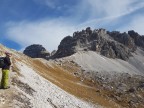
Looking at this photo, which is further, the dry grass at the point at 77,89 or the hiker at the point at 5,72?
the dry grass at the point at 77,89

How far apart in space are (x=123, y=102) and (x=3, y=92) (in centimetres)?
6419

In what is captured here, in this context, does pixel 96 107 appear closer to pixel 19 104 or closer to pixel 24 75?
pixel 24 75

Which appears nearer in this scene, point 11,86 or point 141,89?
point 11,86

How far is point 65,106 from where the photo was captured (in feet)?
127

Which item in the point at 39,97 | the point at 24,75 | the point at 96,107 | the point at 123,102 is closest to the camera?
the point at 39,97

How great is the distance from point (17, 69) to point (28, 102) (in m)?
10.6

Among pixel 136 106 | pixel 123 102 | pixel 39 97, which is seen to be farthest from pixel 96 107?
pixel 136 106

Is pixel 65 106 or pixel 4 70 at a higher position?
pixel 4 70

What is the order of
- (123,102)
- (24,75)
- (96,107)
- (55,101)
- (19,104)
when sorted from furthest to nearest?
(123,102) < (96,107) < (24,75) < (55,101) < (19,104)

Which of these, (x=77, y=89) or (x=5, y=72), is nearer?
(x=5, y=72)

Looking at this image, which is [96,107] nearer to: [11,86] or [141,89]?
[11,86]

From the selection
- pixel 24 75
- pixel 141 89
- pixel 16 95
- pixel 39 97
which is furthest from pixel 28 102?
pixel 141 89

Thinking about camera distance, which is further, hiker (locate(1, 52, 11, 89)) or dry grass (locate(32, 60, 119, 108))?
dry grass (locate(32, 60, 119, 108))

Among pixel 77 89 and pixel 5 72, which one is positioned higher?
pixel 5 72
